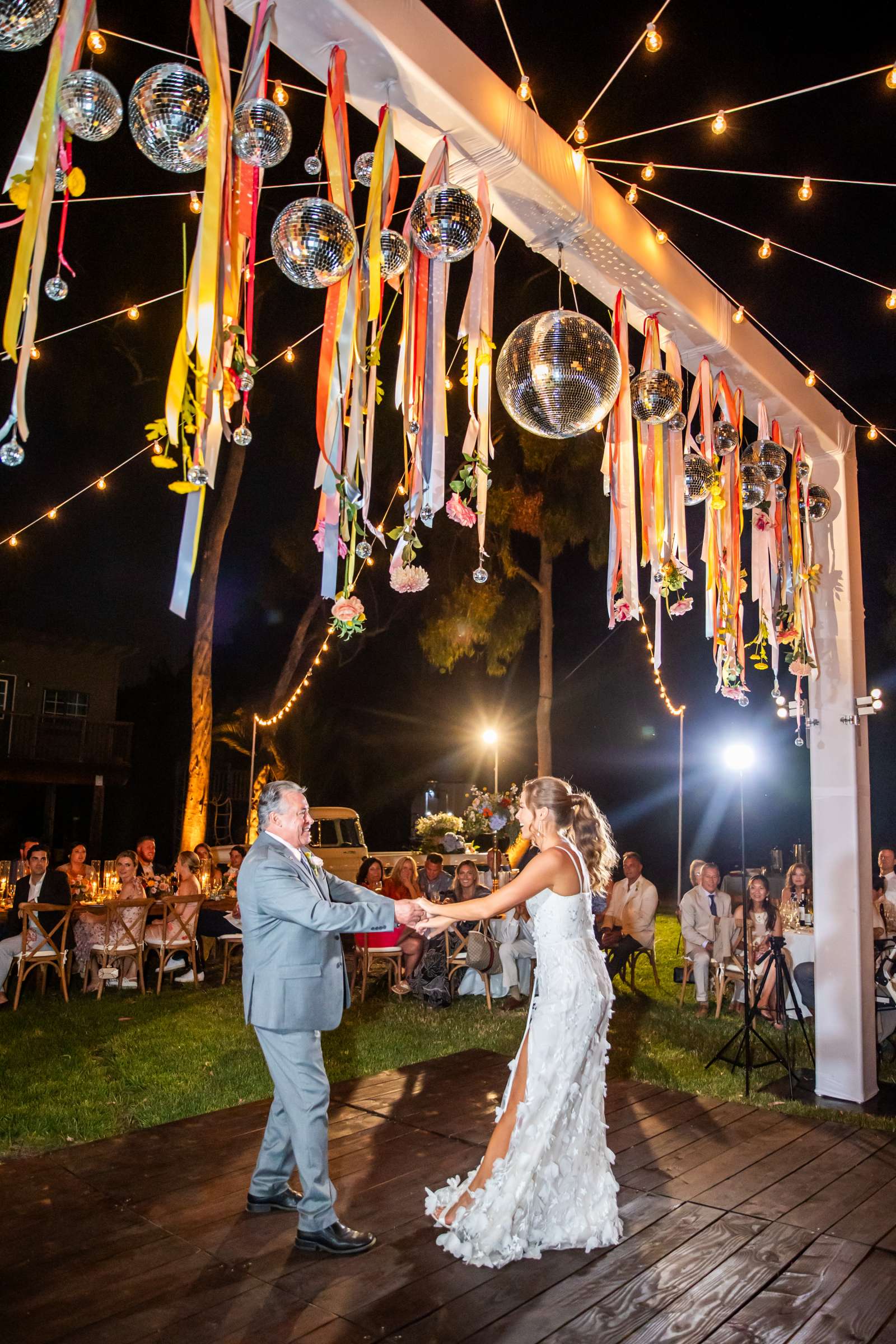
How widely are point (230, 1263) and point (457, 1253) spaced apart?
773mm

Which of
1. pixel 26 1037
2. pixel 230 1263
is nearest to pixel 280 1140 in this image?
pixel 230 1263

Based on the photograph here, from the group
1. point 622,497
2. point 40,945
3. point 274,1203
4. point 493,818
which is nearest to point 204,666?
point 493,818

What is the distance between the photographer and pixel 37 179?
2199mm

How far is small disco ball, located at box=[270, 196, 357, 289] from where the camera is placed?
2.60 m

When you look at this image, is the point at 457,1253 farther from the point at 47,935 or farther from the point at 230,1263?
the point at 47,935

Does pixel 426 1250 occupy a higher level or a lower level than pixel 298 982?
lower

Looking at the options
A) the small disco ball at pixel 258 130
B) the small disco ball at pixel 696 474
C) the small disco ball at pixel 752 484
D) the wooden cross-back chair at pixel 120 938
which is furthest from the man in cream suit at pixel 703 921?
the small disco ball at pixel 258 130

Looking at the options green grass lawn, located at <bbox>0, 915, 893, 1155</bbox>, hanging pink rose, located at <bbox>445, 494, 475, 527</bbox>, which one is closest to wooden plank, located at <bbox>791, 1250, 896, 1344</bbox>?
green grass lawn, located at <bbox>0, 915, 893, 1155</bbox>

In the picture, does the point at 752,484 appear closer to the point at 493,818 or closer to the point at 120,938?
the point at 120,938

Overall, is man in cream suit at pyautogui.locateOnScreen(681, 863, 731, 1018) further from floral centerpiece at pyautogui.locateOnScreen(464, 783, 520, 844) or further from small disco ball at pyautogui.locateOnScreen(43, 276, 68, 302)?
small disco ball at pyautogui.locateOnScreen(43, 276, 68, 302)

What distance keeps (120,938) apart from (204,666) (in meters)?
6.83

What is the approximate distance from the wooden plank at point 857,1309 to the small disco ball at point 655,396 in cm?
343

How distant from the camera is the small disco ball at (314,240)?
260 centimetres

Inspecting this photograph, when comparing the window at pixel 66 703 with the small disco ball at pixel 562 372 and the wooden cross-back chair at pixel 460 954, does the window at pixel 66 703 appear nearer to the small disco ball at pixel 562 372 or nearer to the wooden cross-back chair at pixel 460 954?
the wooden cross-back chair at pixel 460 954
